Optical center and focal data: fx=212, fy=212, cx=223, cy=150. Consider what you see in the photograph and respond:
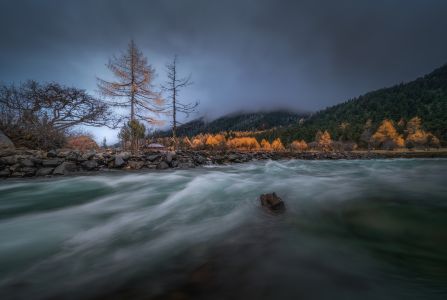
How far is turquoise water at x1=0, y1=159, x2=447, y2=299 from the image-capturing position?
161cm

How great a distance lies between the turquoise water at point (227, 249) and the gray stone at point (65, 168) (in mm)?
3109

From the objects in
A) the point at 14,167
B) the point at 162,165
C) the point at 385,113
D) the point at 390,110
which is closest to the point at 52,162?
the point at 14,167

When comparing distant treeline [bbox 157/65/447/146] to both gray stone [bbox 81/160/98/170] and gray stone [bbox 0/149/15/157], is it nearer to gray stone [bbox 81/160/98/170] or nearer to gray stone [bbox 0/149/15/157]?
gray stone [bbox 81/160/98/170]

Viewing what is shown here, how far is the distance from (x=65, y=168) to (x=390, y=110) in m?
164

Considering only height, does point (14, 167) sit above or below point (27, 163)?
below

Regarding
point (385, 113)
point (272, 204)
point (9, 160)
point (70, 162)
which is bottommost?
point (272, 204)

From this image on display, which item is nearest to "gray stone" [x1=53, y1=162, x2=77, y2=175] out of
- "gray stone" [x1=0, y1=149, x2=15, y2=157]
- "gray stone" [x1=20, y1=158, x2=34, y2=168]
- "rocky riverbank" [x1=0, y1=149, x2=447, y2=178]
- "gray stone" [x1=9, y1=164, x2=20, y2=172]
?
"rocky riverbank" [x1=0, y1=149, x2=447, y2=178]

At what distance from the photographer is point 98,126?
1111 centimetres

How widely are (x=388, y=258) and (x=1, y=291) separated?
130 inches

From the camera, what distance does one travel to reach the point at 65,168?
24.7 feet

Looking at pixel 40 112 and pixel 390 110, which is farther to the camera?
pixel 390 110

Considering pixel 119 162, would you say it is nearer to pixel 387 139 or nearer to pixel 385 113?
pixel 387 139

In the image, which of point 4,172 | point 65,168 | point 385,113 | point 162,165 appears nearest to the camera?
point 4,172

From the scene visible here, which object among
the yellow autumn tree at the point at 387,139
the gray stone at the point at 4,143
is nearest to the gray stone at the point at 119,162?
the gray stone at the point at 4,143
